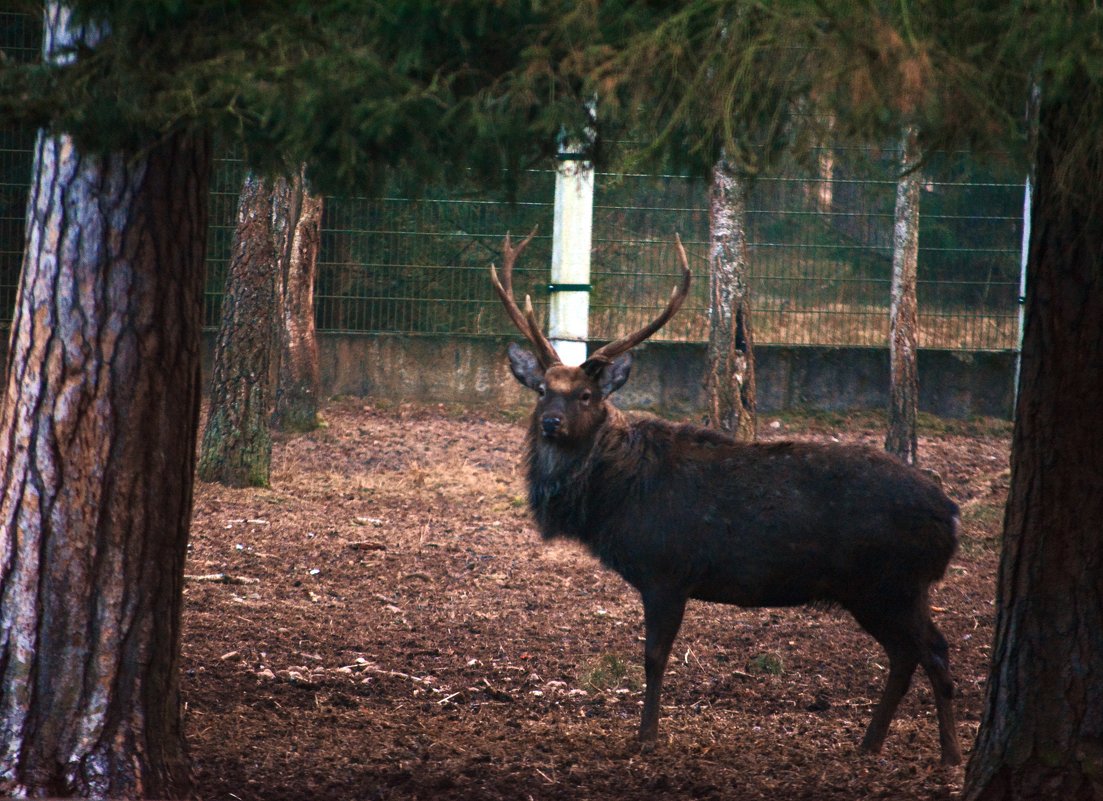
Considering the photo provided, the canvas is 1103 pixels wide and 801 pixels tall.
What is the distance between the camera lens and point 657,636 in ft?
18.6

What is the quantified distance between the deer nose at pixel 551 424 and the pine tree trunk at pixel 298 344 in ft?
20.2

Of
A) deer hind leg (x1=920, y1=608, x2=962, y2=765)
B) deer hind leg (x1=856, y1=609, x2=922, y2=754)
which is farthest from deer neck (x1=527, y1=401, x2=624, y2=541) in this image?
deer hind leg (x1=920, y1=608, x2=962, y2=765)

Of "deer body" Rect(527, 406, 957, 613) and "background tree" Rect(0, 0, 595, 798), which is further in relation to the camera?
"deer body" Rect(527, 406, 957, 613)

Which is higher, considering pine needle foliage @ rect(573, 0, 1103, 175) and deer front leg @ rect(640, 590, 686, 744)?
pine needle foliage @ rect(573, 0, 1103, 175)

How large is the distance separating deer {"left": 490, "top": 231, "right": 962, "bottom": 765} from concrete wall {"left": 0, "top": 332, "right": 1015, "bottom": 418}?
23.1ft

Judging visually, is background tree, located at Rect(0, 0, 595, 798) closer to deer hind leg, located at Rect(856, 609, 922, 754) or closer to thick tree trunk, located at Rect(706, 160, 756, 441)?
deer hind leg, located at Rect(856, 609, 922, 754)

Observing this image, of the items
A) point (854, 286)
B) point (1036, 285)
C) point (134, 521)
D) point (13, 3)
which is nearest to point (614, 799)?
point (134, 521)

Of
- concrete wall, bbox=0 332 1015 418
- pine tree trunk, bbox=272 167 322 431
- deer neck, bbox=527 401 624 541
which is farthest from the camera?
concrete wall, bbox=0 332 1015 418

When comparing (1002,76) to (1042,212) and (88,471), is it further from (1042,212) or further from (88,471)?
(88,471)

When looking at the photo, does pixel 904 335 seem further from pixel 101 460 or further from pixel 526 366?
pixel 101 460

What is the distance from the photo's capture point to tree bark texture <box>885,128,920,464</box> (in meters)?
10.2

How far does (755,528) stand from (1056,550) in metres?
1.82

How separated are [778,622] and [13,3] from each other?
522 cm

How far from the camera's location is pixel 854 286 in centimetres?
1303
